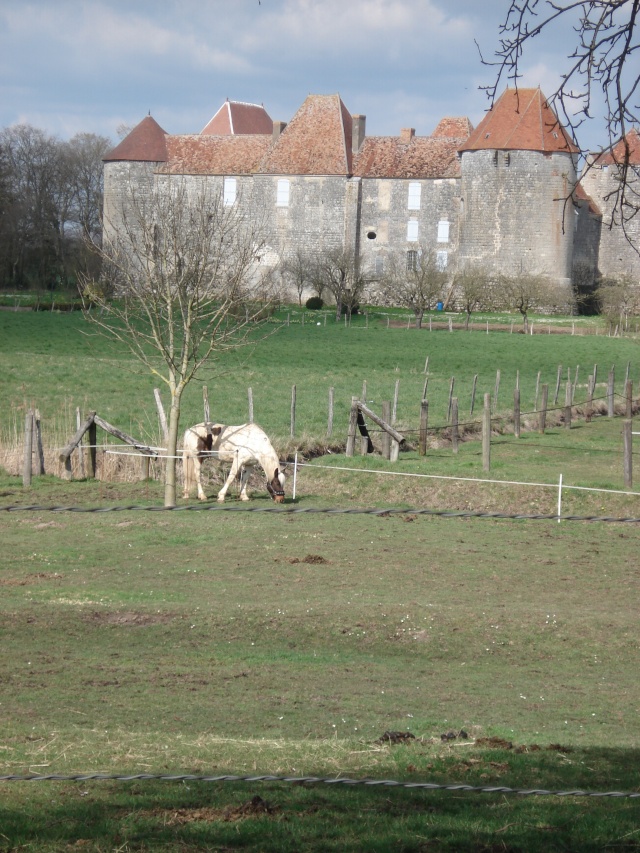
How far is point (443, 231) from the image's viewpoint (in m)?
88.2

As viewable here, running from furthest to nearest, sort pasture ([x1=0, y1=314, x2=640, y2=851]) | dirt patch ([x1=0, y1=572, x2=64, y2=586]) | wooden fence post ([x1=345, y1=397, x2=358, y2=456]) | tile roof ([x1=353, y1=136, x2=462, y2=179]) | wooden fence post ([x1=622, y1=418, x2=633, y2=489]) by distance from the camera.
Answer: tile roof ([x1=353, y1=136, x2=462, y2=179]) < wooden fence post ([x1=345, y1=397, x2=358, y2=456]) < wooden fence post ([x1=622, y1=418, x2=633, y2=489]) < dirt patch ([x1=0, y1=572, x2=64, y2=586]) < pasture ([x1=0, y1=314, x2=640, y2=851])

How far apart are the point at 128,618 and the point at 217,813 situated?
19.7 feet

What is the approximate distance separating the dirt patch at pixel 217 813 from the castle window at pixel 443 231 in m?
84.6

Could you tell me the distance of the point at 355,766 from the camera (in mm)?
6863

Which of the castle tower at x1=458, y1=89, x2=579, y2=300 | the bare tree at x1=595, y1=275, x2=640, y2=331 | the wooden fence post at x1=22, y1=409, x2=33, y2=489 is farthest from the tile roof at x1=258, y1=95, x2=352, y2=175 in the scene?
the wooden fence post at x1=22, y1=409, x2=33, y2=489

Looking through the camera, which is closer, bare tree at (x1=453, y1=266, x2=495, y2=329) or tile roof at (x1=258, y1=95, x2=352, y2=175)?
bare tree at (x1=453, y1=266, x2=495, y2=329)

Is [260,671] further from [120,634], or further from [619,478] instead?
[619,478]

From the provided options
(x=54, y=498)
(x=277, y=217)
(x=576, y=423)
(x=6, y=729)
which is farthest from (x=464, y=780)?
(x=277, y=217)

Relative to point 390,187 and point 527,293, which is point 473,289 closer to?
point 527,293

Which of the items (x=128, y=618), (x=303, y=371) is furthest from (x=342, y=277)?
(x=128, y=618)

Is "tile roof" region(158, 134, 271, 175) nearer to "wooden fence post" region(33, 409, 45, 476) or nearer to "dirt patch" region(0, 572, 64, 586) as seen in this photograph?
"wooden fence post" region(33, 409, 45, 476)

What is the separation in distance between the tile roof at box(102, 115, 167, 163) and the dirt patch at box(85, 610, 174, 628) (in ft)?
271

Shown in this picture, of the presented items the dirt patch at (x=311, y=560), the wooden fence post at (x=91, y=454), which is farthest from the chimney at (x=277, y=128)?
the dirt patch at (x=311, y=560)

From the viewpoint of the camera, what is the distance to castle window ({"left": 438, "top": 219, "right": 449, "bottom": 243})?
88.0m
